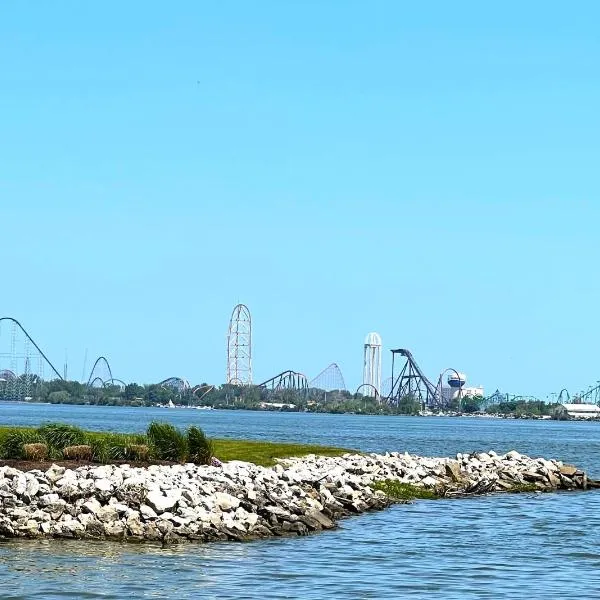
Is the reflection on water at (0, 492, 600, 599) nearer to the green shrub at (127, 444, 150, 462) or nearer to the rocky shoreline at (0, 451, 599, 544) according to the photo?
the rocky shoreline at (0, 451, 599, 544)

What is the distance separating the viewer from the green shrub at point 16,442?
107ft

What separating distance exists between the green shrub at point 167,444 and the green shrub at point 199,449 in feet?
0.64

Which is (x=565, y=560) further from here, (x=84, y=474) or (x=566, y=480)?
(x=566, y=480)

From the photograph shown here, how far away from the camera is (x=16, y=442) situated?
108 feet

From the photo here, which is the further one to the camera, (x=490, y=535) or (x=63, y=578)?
(x=490, y=535)

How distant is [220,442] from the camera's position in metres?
45.5

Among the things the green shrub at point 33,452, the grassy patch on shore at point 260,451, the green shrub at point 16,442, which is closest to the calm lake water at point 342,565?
the green shrub at point 33,452

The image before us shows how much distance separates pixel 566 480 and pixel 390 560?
69.3 feet

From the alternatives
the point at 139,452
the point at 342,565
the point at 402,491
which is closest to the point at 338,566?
the point at 342,565

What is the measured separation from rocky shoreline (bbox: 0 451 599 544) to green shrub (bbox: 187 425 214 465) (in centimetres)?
135

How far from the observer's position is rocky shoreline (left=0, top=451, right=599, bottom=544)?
1019 inches

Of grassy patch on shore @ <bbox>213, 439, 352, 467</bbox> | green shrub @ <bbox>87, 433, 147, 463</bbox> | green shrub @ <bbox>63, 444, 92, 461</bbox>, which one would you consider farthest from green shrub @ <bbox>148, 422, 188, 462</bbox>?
grassy patch on shore @ <bbox>213, 439, 352, 467</bbox>

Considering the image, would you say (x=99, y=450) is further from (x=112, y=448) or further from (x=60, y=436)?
(x=60, y=436)

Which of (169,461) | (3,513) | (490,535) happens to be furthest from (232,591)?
(169,461)
